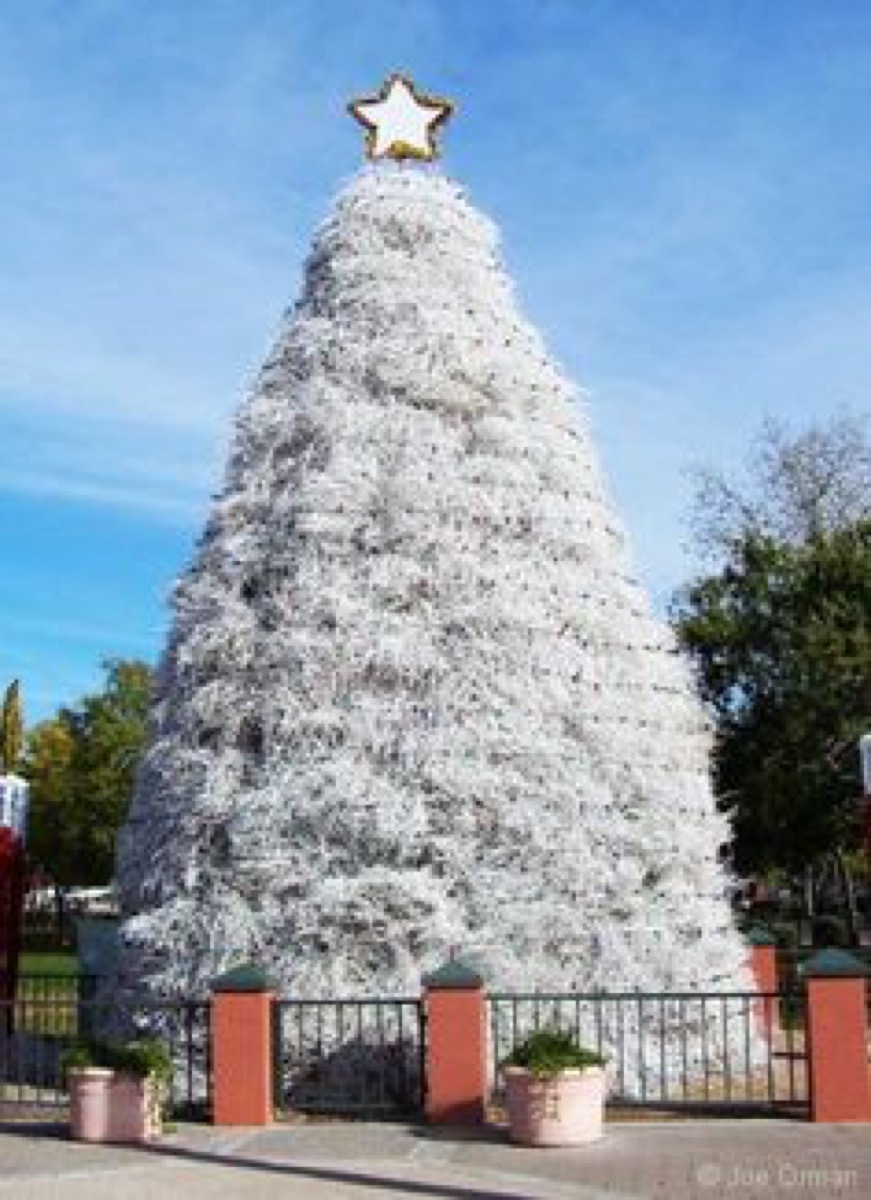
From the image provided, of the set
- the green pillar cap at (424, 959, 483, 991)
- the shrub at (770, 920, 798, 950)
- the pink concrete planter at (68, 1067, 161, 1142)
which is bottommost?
the pink concrete planter at (68, 1067, 161, 1142)

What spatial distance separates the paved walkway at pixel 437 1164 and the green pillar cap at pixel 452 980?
115 cm

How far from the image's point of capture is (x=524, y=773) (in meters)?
15.4

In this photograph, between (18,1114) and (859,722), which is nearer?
(18,1114)

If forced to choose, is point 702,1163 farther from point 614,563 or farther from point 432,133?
point 432,133

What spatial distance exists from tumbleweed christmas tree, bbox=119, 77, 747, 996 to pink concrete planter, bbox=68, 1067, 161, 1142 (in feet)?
5.57

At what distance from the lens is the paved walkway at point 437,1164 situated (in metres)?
11.1

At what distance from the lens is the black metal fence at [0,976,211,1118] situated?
1483 centimetres

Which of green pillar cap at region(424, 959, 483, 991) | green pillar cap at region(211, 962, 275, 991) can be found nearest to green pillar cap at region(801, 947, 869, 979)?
green pillar cap at region(424, 959, 483, 991)

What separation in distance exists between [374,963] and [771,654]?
19.5 m

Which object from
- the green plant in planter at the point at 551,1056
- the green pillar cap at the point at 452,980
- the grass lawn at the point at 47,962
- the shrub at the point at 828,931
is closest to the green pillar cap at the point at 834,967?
the green plant in planter at the point at 551,1056

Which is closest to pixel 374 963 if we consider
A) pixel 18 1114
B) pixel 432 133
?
pixel 18 1114

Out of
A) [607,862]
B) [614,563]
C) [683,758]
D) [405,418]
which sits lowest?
[607,862]

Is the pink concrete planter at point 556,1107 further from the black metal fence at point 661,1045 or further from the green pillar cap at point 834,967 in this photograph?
the green pillar cap at point 834,967

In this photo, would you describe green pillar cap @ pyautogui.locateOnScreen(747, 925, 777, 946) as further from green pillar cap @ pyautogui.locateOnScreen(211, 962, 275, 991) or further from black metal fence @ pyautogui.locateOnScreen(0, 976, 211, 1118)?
green pillar cap @ pyautogui.locateOnScreen(211, 962, 275, 991)
